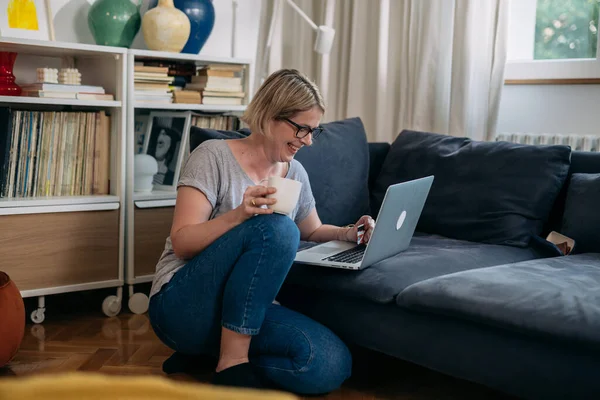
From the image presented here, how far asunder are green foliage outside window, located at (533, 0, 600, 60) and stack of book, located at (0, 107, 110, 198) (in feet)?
5.88

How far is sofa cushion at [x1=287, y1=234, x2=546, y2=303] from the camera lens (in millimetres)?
2111

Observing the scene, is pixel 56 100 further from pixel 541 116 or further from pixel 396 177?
pixel 541 116

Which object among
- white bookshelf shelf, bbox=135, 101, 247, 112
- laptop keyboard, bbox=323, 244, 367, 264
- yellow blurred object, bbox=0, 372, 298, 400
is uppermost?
white bookshelf shelf, bbox=135, 101, 247, 112

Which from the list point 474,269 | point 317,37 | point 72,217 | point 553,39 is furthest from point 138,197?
point 553,39

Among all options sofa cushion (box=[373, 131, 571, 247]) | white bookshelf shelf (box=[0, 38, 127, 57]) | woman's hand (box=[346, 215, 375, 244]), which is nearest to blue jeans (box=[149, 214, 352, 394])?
woman's hand (box=[346, 215, 375, 244])

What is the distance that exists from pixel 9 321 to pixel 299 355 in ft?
2.96

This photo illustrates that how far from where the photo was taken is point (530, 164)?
8.36 feet

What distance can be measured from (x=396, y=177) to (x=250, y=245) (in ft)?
3.30

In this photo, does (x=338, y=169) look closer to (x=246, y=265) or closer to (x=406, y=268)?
(x=406, y=268)

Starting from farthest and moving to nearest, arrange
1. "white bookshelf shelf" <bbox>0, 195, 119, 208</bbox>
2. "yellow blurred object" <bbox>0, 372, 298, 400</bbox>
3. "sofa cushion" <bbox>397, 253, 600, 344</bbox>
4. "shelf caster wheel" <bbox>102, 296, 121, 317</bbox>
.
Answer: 1. "shelf caster wheel" <bbox>102, 296, 121, 317</bbox>
2. "white bookshelf shelf" <bbox>0, 195, 119, 208</bbox>
3. "sofa cushion" <bbox>397, 253, 600, 344</bbox>
4. "yellow blurred object" <bbox>0, 372, 298, 400</bbox>

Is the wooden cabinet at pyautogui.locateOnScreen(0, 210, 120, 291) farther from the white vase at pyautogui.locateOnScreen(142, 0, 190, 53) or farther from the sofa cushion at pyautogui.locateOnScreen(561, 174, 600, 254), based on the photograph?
the sofa cushion at pyautogui.locateOnScreen(561, 174, 600, 254)

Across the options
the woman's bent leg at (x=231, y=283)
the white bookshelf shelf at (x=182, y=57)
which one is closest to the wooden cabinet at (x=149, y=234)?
the white bookshelf shelf at (x=182, y=57)

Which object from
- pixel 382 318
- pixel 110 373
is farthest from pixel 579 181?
pixel 110 373

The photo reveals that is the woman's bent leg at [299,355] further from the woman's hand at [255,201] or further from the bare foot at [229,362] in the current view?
the woman's hand at [255,201]
